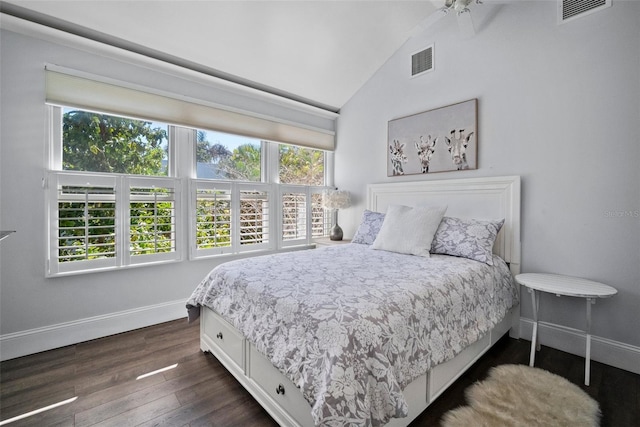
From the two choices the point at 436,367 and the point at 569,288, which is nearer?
the point at 436,367

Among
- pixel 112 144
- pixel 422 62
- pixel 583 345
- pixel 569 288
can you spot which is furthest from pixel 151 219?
pixel 583 345

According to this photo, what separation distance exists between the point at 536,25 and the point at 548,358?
2.65m

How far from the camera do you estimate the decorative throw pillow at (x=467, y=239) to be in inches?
87.7

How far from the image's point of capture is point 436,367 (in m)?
1.53

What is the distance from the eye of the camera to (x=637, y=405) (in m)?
1.60

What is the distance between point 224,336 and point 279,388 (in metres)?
0.65

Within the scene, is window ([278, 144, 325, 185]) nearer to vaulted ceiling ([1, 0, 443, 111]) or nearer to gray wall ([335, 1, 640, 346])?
vaulted ceiling ([1, 0, 443, 111])

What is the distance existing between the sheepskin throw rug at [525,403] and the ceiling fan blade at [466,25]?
274cm

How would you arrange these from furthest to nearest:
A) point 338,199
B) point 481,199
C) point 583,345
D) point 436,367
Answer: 1. point 338,199
2. point 481,199
3. point 583,345
4. point 436,367

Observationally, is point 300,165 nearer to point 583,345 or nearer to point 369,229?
point 369,229

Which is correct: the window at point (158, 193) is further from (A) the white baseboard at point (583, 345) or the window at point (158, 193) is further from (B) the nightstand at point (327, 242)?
(A) the white baseboard at point (583, 345)

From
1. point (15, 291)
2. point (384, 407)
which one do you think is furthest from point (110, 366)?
point (384, 407)

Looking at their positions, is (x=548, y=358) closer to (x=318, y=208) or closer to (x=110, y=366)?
(x=318, y=208)

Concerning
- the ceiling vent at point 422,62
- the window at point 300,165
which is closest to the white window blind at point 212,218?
the window at point 300,165
